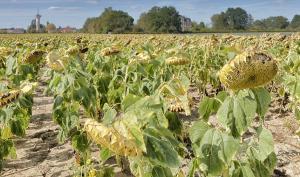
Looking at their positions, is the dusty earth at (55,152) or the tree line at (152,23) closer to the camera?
the dusty earth at (55,152)

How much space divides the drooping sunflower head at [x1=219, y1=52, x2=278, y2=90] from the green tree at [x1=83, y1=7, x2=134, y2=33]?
43.9m

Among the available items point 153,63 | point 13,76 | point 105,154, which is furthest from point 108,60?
point 105,154

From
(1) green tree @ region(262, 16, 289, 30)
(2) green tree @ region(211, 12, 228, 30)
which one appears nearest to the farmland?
(1) green tree @ region(262, 16, 289, 30)

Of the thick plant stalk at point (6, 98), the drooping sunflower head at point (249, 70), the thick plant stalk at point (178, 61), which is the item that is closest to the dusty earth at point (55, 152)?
the thick plant stalk at point (6, 98)

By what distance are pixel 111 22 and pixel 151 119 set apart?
45527 mm

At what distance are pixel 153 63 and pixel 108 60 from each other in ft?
4.86

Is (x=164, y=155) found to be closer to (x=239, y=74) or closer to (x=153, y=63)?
(x=239, y=74)

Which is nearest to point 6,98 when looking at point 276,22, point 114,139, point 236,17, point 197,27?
point 114,139

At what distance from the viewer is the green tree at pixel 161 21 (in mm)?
47594

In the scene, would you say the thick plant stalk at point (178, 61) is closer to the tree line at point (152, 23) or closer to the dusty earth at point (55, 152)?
the dusty earth at point (55, 152)

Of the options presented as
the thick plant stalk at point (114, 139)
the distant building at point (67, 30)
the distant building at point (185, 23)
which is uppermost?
the thick plant stalk at point (114, 139)

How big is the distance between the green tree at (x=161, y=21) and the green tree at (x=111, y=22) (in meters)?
1.52

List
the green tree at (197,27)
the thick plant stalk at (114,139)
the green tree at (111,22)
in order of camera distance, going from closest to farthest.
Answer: the thick plant stalk at (114,139) → the green tree at (197,27) → the green tree at (111,22)

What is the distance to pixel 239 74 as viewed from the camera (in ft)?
4.53
